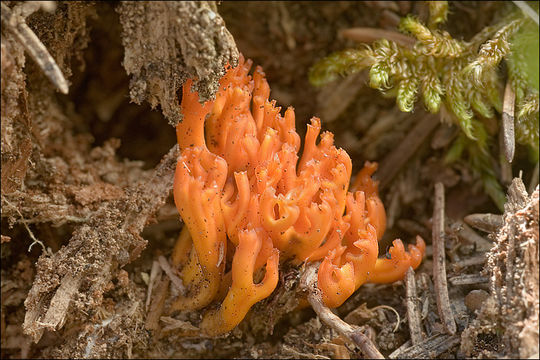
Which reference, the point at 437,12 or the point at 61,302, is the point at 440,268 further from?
the point at 61,302

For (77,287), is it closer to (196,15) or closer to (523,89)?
(196,15)

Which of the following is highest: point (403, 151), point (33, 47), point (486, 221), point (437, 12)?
point (437, 12)

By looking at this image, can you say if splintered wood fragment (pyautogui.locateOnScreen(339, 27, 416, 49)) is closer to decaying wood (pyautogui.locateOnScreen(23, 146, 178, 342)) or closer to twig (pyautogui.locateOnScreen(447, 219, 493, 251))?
twig (pyautogui.locateOnScreen(447, 219, 493, 251))

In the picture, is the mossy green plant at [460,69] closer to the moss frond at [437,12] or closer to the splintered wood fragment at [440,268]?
the moss frond at [437,12]

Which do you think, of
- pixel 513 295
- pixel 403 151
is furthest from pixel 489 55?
pixel 513 295

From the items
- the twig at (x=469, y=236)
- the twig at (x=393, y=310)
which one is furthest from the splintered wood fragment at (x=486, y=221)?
the twig at (x=393, y=310)

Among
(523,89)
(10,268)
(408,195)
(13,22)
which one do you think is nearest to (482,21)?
(523,89)

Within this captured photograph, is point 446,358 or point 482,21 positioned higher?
point 482,21
